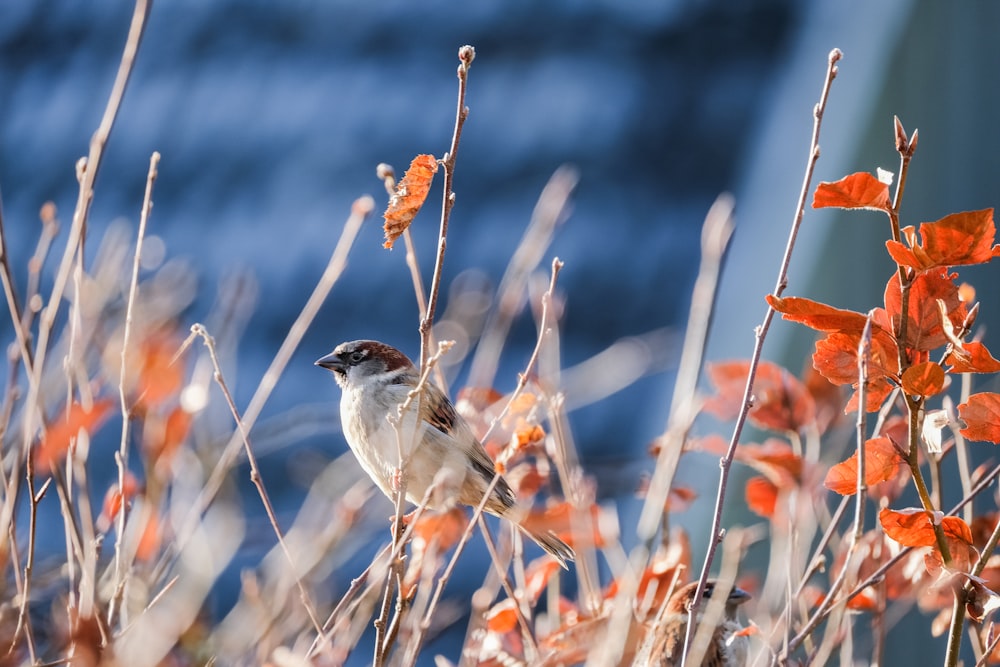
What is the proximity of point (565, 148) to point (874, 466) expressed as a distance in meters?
5.58

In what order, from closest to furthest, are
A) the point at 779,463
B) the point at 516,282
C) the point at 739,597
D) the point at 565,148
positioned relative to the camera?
the point at 516,282 → the point at 779,463 → the point at 739,597 → the point at 565,148

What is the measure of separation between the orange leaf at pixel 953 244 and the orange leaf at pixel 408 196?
2.42 ft

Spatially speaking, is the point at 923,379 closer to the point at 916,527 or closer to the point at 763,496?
the point at 916,527

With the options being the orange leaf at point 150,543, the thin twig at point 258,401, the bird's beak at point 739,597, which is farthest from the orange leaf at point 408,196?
the bird's beak at point 739,597

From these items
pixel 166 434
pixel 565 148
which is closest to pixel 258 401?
pixel 166 434

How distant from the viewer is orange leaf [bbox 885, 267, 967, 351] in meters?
1.61

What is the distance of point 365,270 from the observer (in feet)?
22.9

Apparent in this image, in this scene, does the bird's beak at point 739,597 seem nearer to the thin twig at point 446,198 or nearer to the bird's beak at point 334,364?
the bird's beak at point 334,364

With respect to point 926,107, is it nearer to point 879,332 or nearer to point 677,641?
point 677,641

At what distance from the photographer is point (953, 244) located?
61.9 inches

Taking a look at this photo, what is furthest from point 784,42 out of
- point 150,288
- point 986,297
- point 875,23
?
point 150,288

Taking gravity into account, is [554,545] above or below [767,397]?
below

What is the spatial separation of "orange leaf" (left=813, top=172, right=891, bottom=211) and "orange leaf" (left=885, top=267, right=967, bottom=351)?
117 millimetres

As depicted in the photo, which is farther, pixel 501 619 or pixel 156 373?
pixel 501 619
